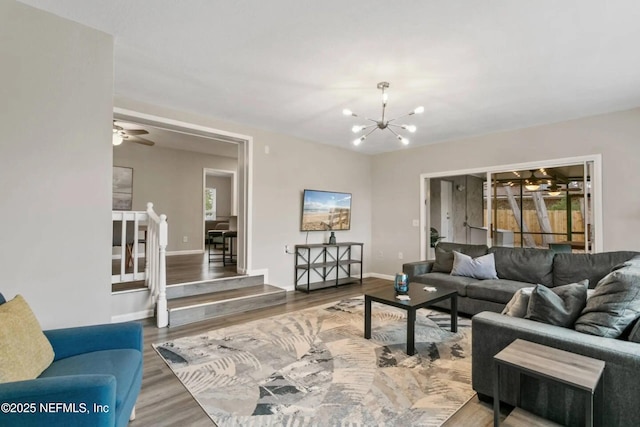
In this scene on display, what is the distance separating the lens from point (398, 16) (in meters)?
2.18

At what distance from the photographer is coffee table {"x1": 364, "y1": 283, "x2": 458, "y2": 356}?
2898mm

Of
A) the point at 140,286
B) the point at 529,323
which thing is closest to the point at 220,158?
the point at 140,286

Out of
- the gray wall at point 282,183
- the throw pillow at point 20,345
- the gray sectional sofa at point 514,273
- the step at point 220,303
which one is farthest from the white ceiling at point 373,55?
the step at point 220,303

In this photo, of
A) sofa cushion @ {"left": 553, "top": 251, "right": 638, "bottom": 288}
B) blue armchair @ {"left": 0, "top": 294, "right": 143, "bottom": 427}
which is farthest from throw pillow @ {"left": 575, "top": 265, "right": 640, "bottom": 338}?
blue armchair @ {"left": 0, "top": 294, "right": 143, "bottom": 427}

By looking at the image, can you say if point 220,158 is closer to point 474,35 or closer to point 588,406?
point 474,35

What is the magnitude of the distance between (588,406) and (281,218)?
14.5 ft

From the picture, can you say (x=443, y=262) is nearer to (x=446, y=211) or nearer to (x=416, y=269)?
(x=416, y=269)

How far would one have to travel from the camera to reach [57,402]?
1223 mm

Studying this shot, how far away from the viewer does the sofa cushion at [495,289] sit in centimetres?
364

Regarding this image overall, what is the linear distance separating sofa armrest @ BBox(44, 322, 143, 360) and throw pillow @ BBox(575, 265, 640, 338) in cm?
282

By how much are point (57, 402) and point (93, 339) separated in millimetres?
751

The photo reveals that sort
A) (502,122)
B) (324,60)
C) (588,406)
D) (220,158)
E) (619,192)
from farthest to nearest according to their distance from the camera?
(220,158)
(502,122)
(619,192)
(324,60)
(588,406)

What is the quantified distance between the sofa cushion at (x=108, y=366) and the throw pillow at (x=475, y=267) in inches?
159

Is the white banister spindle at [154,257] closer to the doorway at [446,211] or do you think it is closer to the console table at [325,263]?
the console table at [325,263]
